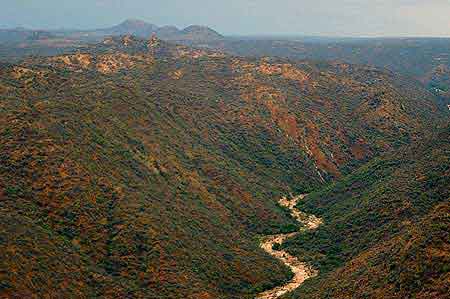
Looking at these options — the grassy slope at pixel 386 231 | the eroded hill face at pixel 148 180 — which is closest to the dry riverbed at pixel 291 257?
the grassy slope at pixel 386 231

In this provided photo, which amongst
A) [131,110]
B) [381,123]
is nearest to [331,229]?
[131,110]

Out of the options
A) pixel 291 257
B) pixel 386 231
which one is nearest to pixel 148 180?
pixel 291 257

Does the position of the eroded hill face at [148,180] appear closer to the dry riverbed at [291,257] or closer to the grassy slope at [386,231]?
the dry riverbed at [291,257]

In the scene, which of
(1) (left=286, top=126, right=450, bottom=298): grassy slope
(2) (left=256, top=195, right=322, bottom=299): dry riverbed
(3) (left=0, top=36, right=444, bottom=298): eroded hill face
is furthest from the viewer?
(2) (left=256, top=195, right=322, bottom=299): dry riverbed

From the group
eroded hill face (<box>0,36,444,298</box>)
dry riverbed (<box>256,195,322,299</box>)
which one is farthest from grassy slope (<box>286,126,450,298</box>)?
eroded hill face (<box>0,36,444,298</box>)

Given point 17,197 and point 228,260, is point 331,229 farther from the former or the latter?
point 17,197

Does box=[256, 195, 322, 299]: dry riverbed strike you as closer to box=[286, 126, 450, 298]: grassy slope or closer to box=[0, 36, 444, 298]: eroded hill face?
box=[286, 126, 450, 298]: grassy slope
